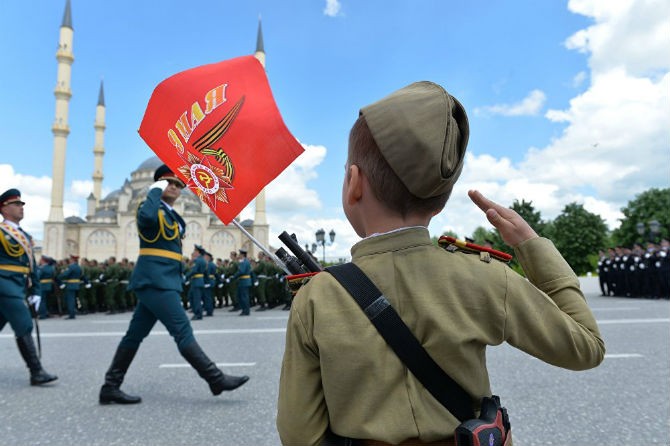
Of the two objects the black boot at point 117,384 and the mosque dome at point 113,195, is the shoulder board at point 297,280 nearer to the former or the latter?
the black boot at point 117,384

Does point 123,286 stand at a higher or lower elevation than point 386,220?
higher

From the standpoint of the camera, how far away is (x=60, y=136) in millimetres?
49375

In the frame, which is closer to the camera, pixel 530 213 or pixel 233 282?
pixel 233 282

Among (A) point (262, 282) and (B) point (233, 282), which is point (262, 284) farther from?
(B) point (233, 282)

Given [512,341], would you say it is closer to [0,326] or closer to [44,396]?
[44,396]

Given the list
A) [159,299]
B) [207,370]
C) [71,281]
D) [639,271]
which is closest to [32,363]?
[159,299]

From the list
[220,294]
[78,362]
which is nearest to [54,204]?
[220,294]

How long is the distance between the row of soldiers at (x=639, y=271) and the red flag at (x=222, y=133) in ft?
59.2

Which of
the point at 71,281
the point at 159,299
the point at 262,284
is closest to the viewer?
the point at 159,299

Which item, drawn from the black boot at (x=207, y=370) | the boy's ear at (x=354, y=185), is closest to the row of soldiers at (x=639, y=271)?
the black boot at (x=207, y=370)

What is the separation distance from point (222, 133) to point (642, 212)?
172ft

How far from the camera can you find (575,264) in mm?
49000

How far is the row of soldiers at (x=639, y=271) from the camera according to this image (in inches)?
639

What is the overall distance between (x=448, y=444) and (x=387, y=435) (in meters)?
0.16
